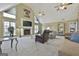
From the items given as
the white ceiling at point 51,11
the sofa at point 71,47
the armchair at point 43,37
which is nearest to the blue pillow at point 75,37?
the sofa at point 71,47

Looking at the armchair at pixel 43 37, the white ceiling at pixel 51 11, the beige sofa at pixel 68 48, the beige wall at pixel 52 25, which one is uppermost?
the white ceiling at pixel 51 11

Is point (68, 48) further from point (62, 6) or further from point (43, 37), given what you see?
point (62, 6)

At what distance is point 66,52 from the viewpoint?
1876mm

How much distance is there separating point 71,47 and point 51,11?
0.72 meters

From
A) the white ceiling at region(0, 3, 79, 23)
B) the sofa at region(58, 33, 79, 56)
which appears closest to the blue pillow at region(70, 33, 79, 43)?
the sofa at region(58, 33, 79, 56)

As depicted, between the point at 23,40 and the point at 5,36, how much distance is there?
1.02 feet

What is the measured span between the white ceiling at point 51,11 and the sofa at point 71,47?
1.15 feet

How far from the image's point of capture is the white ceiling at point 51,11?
187 cm

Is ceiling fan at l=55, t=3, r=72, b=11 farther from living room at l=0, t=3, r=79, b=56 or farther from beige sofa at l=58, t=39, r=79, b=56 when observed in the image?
beige sofa at l=58, t=39, r=79, b=56

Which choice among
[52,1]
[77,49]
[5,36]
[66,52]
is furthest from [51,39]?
[5,36]

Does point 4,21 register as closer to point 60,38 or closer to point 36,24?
point 36,24

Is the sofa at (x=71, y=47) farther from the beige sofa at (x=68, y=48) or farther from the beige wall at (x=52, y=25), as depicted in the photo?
the beige wall at (x=52, y=25)

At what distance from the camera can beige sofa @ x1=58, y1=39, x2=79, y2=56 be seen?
1.85 meters

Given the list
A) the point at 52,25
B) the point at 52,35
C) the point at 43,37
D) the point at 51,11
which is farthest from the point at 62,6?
the point at 43,37
